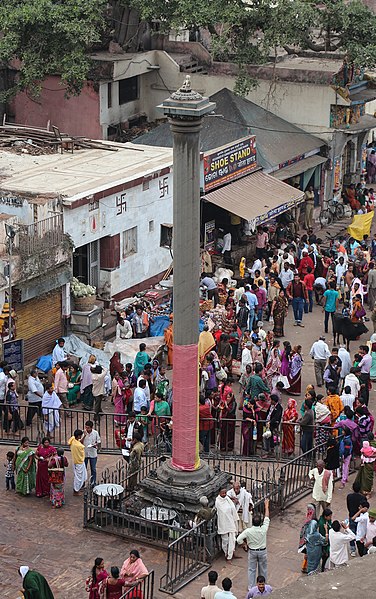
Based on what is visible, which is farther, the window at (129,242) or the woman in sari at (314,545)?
the window at (129,242)

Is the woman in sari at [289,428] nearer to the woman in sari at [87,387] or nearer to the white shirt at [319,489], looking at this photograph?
the white shirt at [319,489]

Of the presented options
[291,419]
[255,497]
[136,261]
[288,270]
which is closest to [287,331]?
[288,270]

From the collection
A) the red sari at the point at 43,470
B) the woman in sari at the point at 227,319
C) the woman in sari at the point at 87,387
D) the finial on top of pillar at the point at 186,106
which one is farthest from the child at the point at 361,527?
the woman in sari at the point at 227,319

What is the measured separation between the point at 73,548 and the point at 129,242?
11.9m

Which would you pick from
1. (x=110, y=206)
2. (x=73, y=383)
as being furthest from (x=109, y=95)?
(x=73, y=383)

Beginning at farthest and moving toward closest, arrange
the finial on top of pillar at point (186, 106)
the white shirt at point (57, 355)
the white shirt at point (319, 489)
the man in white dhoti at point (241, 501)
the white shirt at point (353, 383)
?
the white shirt at point (57, 355) < the white shirt at point (353, 383) < the white shirt at point (319, 489) < the man in white dhoti at point (241, 501) < the finial on top of pillar at point (186, 106)

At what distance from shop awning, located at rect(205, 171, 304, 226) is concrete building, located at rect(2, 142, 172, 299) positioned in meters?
1.70

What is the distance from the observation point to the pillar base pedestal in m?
19.7

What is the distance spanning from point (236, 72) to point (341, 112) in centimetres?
316

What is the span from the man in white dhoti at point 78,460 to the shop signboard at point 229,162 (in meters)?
12.8

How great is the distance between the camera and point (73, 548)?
1928 cm

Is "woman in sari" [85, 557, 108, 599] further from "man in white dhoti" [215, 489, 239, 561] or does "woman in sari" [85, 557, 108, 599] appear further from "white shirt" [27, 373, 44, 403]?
"white shirt" [27, 373, 44, 403]

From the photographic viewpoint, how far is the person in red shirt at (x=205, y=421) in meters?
22.4

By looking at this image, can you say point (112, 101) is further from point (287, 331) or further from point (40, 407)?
point (40, 407)
